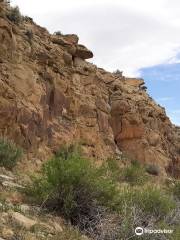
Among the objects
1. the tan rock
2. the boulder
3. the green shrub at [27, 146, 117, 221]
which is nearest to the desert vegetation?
the green shrub at [27, 146, 117, 221]

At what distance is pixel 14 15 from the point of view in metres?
19.4

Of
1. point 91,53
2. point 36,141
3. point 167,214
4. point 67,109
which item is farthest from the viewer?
point 91,53

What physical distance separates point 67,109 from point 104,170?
1211 centimetres

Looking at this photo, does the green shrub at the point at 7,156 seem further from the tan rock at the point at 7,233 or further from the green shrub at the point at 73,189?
the tan rock at the point at 7,233

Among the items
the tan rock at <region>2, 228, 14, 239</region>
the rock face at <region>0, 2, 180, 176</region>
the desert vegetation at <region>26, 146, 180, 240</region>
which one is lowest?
the tan rock at <region>2, 228, 14, 239</region>

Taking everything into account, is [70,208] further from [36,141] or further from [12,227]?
[36,141]

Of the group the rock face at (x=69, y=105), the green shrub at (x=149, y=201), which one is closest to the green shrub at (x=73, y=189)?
the green shrub at (x=149, y=201)

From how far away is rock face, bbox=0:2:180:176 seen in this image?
17312mm

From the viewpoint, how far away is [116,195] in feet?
31.0

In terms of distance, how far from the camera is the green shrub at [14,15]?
19.2 meters

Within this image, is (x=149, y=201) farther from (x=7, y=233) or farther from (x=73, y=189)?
(x=7, y=233)

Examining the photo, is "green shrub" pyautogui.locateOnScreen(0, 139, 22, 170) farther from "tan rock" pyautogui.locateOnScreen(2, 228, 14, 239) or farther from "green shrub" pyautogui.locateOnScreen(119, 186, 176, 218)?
"tan rock" pyautogui.locateOnScreen(2, 228, 14, 239)

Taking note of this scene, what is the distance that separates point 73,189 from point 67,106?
13.2m

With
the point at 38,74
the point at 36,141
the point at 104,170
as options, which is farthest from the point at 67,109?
the point at 104,170
